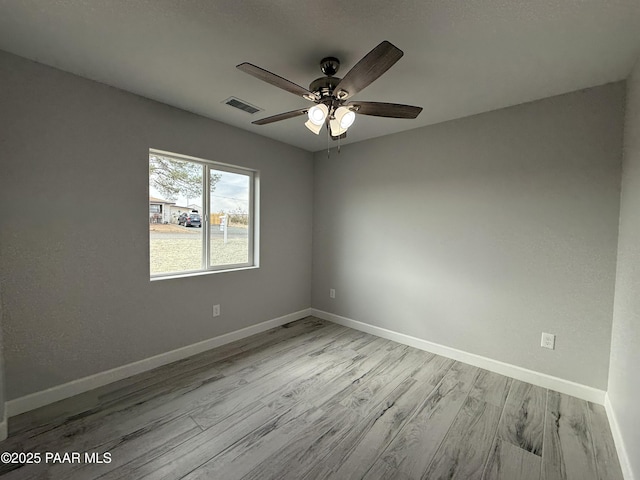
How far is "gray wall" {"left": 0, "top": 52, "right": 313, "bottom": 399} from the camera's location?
1.92 meters

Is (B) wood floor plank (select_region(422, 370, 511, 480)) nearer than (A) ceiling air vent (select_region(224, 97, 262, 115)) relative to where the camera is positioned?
Yes

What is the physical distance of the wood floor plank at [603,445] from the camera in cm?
157

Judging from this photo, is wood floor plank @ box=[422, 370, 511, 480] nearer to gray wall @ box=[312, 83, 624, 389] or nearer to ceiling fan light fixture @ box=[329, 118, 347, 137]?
gray wall @ box=[312, 83, 624, 389]

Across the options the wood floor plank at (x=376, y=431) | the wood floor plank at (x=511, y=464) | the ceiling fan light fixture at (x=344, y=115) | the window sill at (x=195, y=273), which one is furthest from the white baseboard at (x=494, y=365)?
the ceiling fan light fixture at (x=344, y=115)

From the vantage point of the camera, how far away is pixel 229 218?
3.27 m

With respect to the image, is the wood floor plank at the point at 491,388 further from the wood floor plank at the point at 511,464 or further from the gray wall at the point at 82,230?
the gray wall at the point at 82,230

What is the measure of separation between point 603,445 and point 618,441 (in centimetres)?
8

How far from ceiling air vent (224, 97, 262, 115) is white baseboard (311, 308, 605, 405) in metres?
2.74

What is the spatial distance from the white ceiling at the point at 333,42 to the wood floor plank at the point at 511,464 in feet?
8.04

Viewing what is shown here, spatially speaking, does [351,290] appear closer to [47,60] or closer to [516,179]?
[516,179]

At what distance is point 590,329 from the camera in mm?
2205

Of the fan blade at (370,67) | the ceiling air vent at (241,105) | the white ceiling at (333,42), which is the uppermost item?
the white ceiling at (333,42)

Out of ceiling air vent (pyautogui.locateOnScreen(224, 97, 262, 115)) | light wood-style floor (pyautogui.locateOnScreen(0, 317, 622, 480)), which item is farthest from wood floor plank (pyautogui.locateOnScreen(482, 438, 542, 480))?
ceiling air vent (pyautogui.locateOnScreen(224, 97, 262, 115))

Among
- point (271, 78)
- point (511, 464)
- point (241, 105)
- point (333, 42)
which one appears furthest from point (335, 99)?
point (511, 464)
